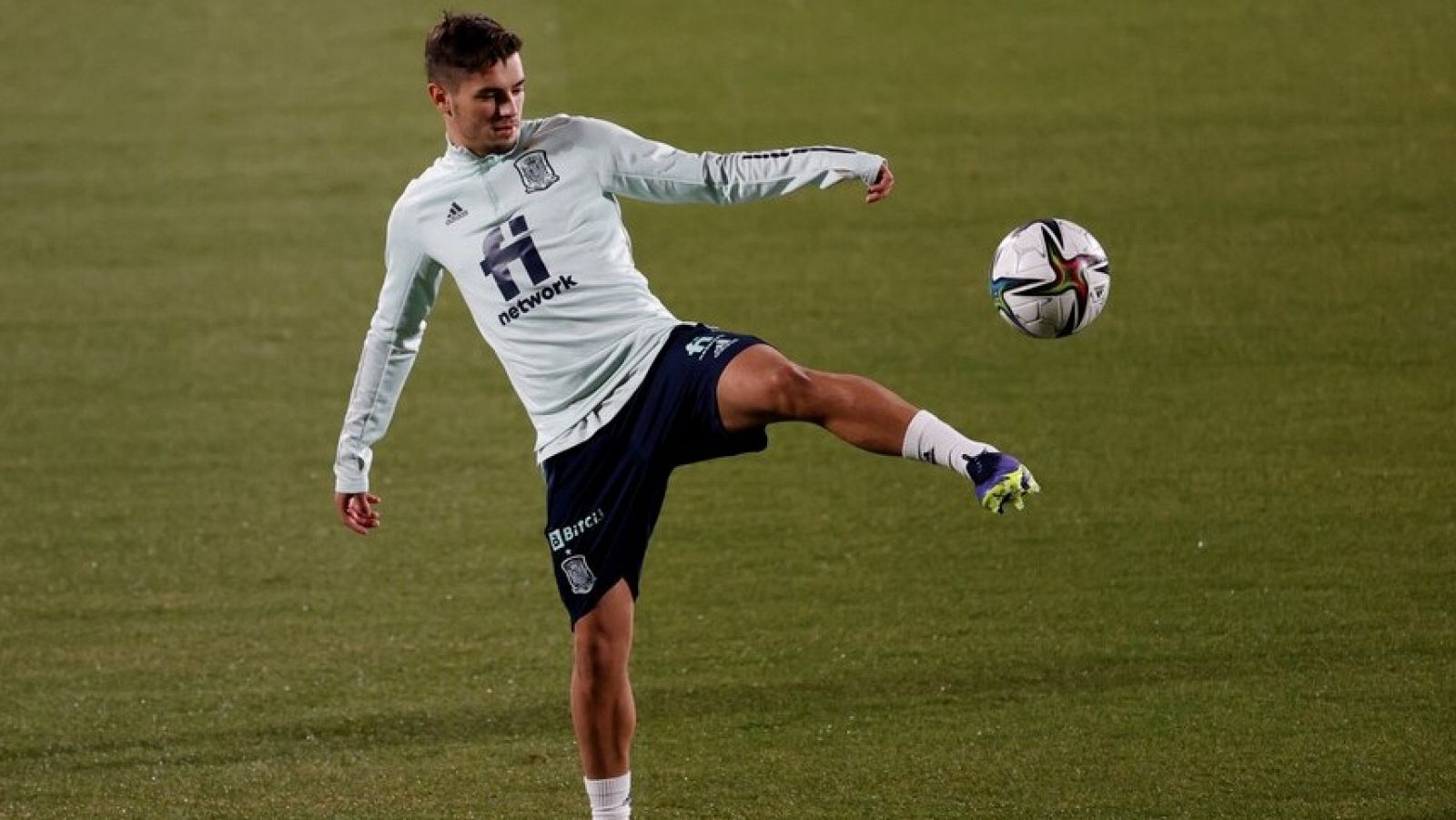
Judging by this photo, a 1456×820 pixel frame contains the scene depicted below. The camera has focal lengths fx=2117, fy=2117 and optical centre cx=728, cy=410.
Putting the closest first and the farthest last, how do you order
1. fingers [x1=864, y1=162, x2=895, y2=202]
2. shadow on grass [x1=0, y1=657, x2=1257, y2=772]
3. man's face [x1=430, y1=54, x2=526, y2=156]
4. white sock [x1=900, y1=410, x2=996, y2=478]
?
white sock [x1=900, y1=410, x2=996, y2=478] → fingers [x1=864, y1=162, x2=895, y2=202] → man's face [x1=430, y1=54, x2=526, y2=156] → shadow on grass [x1=0, y1=657, x2=1257, y2=772]

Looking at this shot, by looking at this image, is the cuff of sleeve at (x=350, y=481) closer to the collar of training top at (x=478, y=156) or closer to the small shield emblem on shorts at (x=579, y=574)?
the small shield emblem on shorts at (x=579, y=574)

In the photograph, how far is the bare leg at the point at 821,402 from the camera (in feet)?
14.4

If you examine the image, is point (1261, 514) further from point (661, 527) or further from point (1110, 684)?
point (661, 527)

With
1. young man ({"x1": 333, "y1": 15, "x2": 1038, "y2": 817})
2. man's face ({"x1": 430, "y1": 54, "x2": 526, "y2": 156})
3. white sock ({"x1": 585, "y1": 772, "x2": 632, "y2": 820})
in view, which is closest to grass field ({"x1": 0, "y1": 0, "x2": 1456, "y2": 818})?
white sock ({"x1": 585, "y1": 772, "x2": 632, "y2": 820})

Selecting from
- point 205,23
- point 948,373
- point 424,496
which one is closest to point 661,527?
point 424,496

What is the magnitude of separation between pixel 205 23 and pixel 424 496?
7003mm

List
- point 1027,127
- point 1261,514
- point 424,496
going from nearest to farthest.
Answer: point 1261,514
point 424,496
point 1027,127

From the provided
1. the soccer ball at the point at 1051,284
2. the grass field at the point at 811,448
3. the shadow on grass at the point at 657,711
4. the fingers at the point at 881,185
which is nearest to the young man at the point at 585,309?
the fingers at the point at 881,185

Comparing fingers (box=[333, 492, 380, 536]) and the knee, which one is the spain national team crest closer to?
fingers (box=[333, 492, 380, 536])

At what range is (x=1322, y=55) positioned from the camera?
467 inches

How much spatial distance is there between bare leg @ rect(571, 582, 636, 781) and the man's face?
1072 millimetres

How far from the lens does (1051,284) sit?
4965 mm

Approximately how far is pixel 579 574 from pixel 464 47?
1.23 m

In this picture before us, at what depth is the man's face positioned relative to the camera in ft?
15.8
